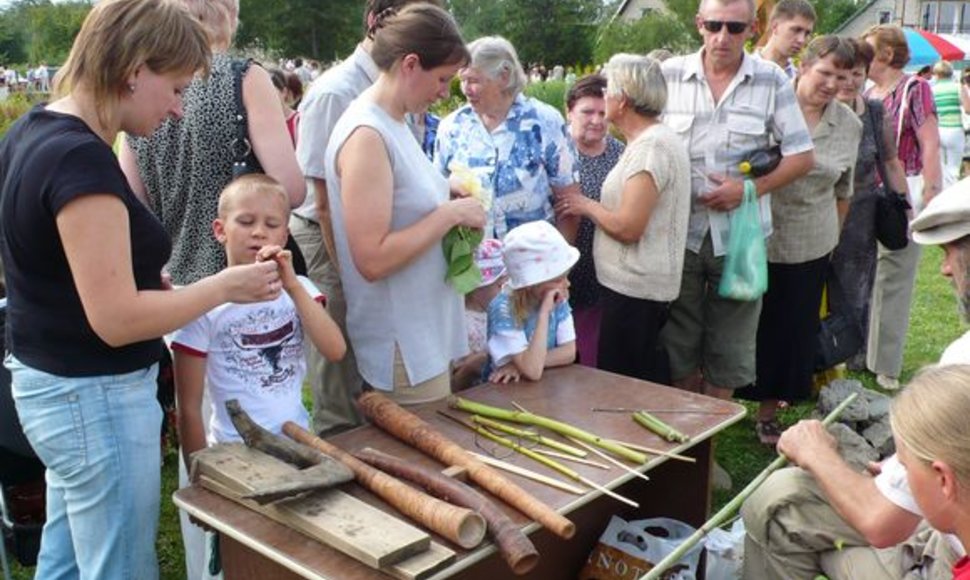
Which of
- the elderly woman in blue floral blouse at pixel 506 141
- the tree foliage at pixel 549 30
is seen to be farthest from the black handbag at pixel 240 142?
the tree foliage at pixel 549 30

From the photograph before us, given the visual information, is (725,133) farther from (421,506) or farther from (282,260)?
(421,506)

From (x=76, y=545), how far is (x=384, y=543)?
2.72 ft

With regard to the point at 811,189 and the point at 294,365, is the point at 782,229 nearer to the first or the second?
the point at 811,189

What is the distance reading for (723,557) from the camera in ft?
10.3

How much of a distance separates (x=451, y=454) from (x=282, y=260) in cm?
68

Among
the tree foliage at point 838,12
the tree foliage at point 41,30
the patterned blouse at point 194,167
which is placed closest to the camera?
the patterned blouse at point 194,167

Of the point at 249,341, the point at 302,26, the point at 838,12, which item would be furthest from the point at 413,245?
the point at 838,12

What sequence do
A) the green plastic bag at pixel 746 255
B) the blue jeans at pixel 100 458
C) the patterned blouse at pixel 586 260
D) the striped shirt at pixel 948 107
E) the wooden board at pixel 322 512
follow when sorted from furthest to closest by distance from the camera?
1. the striped shirt at pixel 948 107
2. the patterned blouse at pixel 586 260
3. the green plastic bag at pixel 746 255
4. the blue jeans at pixel 100 458
5. the wooden board at pixel 322 512

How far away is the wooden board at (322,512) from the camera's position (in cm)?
191

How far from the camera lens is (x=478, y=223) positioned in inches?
113

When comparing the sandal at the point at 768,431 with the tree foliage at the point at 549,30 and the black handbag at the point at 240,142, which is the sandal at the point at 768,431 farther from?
the tree foliage at the point at 549,30

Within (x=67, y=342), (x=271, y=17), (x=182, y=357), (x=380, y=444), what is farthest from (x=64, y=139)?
(x=271, y=17)

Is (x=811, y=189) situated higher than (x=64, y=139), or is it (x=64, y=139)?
(x=64, y=139)

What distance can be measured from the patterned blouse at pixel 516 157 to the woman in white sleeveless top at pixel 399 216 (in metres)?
0.99
